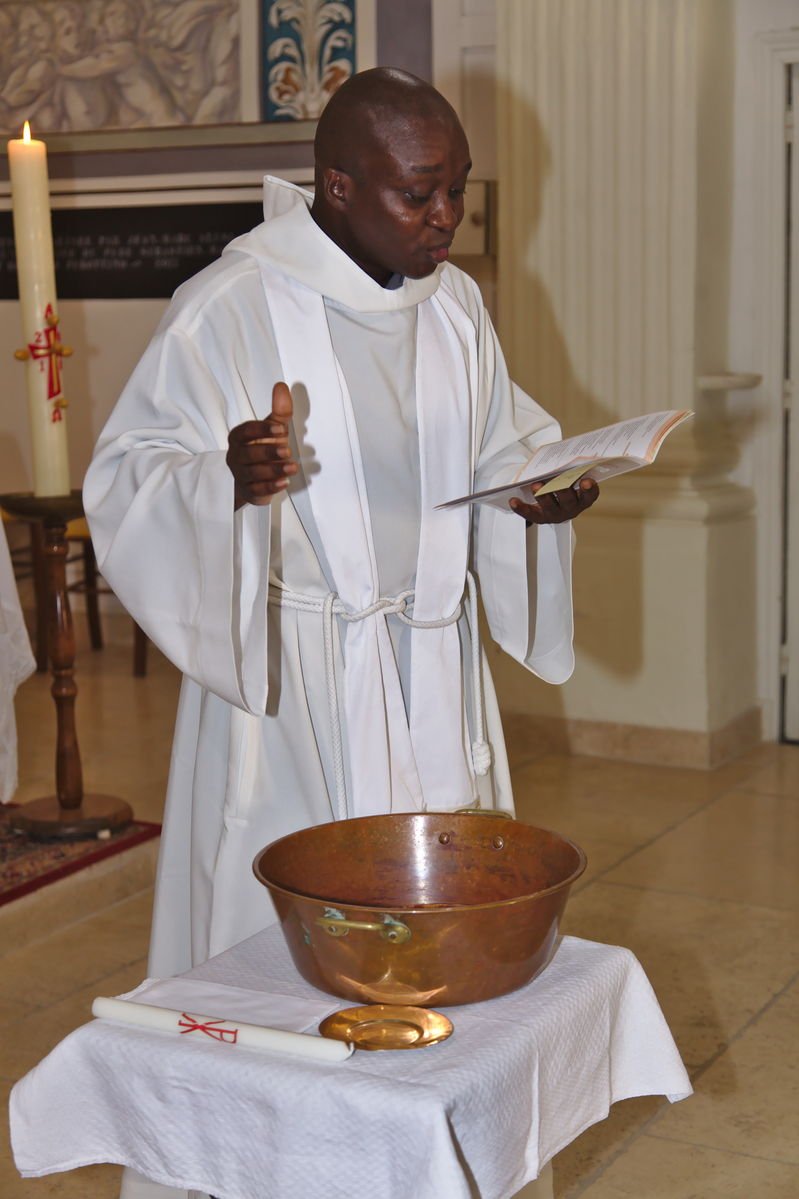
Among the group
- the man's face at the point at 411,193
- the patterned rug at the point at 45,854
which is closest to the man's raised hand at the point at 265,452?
the man's face at the point at 411,193

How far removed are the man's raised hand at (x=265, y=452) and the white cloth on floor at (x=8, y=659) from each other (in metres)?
2.50

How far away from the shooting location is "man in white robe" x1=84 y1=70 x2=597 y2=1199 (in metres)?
2.20

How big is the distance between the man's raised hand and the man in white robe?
0.58 feet

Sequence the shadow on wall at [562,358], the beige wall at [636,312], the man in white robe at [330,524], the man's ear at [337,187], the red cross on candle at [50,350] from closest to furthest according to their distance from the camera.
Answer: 1. the man in white robe at [330,524]
2. the man's ear at [337,187]
3. the red cross on candle at [50,350]
4. the beige wall at [636,312]
5. the shadow on wall at [562,358]

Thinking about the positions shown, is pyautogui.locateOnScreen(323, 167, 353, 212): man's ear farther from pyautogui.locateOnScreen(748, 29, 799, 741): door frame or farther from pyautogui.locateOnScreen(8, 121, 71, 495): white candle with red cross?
pyautogui.locateOnScreen(748, 29, 799, 741): door frame

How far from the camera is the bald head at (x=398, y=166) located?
2.24 meters

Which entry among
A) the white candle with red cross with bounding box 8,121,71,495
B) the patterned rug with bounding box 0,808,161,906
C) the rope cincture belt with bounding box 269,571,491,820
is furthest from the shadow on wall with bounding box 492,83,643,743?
the rope cincture belt with bounding box 269,571,491,820

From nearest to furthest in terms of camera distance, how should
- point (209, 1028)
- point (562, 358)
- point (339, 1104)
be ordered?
point (339, 1104)
point (209, 1028)
point (562, 358)

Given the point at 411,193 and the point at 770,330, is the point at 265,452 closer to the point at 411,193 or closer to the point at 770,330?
the point at 411,193

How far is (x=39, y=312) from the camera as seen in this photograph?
171 inches

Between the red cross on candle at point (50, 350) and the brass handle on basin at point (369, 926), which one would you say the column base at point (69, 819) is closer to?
the red cross on candle at point (50, 350)

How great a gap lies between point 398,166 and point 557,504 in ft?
1.79

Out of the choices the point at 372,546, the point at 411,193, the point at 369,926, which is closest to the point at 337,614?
the point at 372,546

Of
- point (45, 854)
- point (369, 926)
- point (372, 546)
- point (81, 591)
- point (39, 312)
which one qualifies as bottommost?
point (45, 854)
